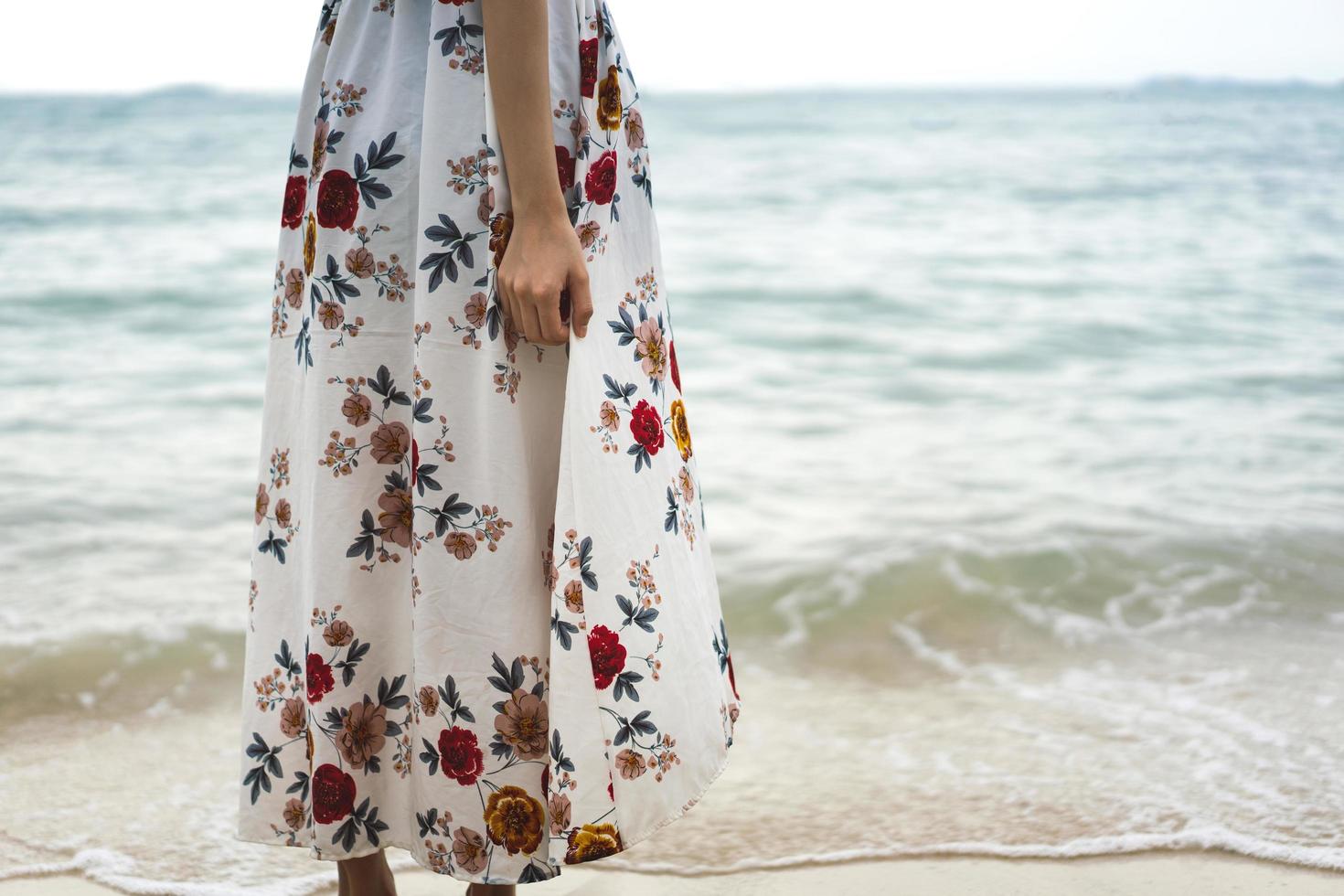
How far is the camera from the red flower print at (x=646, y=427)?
1.27 meters

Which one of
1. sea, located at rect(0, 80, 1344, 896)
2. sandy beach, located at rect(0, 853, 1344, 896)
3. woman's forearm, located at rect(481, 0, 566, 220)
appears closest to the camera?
woman's forearm, located at rect(481, 0, 566, 220)

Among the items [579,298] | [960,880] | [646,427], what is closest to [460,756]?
[646,427]

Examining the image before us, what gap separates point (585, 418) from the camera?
1217 mm

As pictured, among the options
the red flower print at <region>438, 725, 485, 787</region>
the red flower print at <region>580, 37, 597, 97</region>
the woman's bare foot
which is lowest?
the woman's bare foot

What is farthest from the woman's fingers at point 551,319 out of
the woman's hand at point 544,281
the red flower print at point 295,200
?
the red flower print at point 295,200

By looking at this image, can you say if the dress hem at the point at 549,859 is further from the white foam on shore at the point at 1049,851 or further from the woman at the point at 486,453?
the white foam on shore at the point at 1049,851

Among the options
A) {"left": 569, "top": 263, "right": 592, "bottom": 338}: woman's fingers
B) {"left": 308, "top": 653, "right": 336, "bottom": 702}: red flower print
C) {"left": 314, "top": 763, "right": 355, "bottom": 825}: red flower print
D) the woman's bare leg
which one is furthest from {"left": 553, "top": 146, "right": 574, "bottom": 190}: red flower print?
the woman's bare leg

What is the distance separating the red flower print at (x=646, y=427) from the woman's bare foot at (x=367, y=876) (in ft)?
2.17

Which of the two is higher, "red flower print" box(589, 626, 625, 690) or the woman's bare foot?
"red flower print" box(589, 626, 625, 690)

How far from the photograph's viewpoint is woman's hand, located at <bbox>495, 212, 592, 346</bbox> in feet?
3.91

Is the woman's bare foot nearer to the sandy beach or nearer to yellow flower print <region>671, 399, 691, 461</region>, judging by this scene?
the sandy beach

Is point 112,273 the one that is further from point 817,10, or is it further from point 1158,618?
point 817,10

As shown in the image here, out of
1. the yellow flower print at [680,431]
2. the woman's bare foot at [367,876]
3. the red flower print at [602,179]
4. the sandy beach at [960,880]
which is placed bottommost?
the sandy beach at [960,880]

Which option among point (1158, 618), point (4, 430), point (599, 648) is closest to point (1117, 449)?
point (1158, 618)
